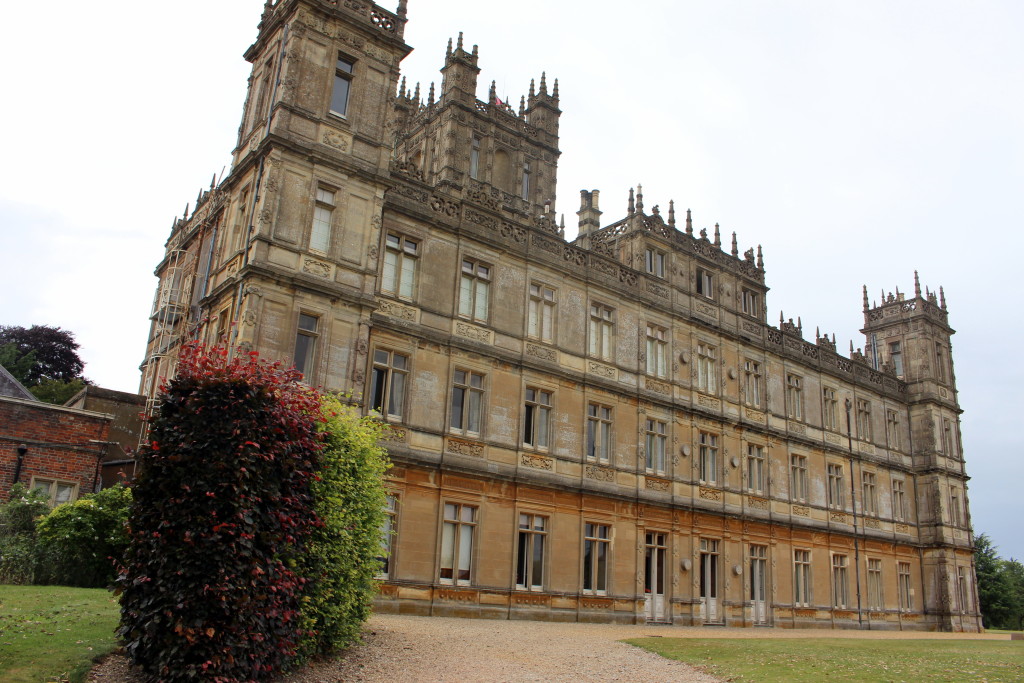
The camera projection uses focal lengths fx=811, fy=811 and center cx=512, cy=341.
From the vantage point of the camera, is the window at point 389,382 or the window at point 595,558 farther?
the window at point 595,558

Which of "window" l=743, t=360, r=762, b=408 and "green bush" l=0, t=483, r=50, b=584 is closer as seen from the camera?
"green bush" l=0, t=483, r=50, b=584

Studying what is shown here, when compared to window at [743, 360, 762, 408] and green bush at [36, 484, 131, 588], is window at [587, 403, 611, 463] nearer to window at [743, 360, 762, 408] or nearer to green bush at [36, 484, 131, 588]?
window at [743, 360, 762, 408]

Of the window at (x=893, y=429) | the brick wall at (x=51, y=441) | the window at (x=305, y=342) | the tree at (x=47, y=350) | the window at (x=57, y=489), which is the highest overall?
the tree at (x=47, y=350)

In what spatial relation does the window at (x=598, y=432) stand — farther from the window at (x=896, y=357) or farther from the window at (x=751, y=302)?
the window at (x=896, y=357)

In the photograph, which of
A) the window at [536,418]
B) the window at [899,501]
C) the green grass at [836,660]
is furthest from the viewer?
the window at [899,501]

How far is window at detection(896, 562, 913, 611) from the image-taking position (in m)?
39.5

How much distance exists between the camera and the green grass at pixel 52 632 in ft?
35.3

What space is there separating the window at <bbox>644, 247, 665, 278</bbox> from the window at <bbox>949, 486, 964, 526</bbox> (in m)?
22.2

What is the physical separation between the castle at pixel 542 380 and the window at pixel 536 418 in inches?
3.4

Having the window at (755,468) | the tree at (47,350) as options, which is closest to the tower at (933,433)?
the window at (755,468)

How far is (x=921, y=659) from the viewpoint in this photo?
18.9 meters

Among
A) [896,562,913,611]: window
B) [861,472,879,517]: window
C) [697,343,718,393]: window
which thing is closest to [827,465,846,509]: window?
[861,472,879,517]: window

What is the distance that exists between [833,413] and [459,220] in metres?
22.6

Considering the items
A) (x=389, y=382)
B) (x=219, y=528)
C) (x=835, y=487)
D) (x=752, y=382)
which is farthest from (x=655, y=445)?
(x=219, y=528)
